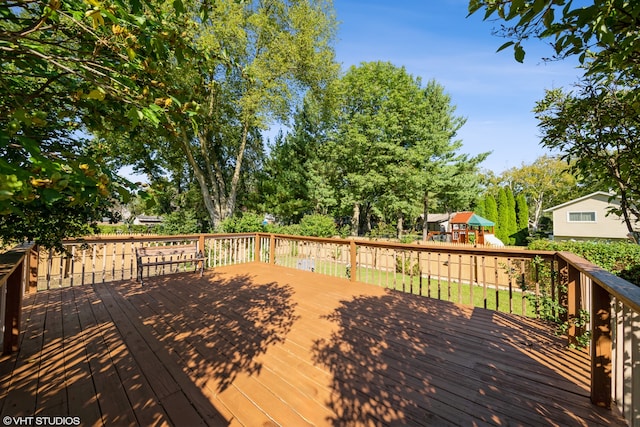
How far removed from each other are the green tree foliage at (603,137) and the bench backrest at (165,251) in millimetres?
6393

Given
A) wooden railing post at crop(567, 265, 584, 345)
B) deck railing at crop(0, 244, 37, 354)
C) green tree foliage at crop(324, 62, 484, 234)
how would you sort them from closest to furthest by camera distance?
deck railing at crop(0, 244, 37, 354), wooden railing post at crop(567, 265, 584, 345), green tree foliage at crop(324, 62, 484, 234)

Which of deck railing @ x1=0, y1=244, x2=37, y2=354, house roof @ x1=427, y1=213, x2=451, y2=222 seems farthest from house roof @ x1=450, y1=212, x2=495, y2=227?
deck railing @ x1=0, y1=244, x2=37, y2=354

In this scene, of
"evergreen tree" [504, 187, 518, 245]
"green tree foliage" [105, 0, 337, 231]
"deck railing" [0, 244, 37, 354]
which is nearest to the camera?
"deck railing" [0, 244, 37, 354]

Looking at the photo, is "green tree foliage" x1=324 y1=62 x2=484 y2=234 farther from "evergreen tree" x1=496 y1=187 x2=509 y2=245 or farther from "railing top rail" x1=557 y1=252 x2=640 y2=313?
"railing top rail" x1=557 y1=252 x2=640 y2=313

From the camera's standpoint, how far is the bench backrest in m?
5.14

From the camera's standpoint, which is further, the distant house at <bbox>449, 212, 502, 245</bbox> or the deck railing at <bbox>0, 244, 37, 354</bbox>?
the distant house at <bbox>449, 212, 502, 245</bbox>

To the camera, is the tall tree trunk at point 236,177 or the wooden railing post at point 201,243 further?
the tall tree trunk at point 236,177

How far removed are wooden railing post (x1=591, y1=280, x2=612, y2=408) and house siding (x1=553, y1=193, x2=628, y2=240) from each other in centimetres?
2028

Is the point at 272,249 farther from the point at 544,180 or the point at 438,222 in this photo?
the point at 438,222

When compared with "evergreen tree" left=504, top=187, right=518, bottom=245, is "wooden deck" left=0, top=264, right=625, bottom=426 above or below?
below

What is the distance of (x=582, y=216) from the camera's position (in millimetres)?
18188

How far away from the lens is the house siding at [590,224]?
16688 millimetres

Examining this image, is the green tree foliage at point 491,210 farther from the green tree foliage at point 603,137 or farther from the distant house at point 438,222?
the green tree foliage at point 603,137

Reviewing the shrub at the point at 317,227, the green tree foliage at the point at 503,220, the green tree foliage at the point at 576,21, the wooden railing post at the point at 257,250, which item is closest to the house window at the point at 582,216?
the green tree foliage at the point at 503,220
